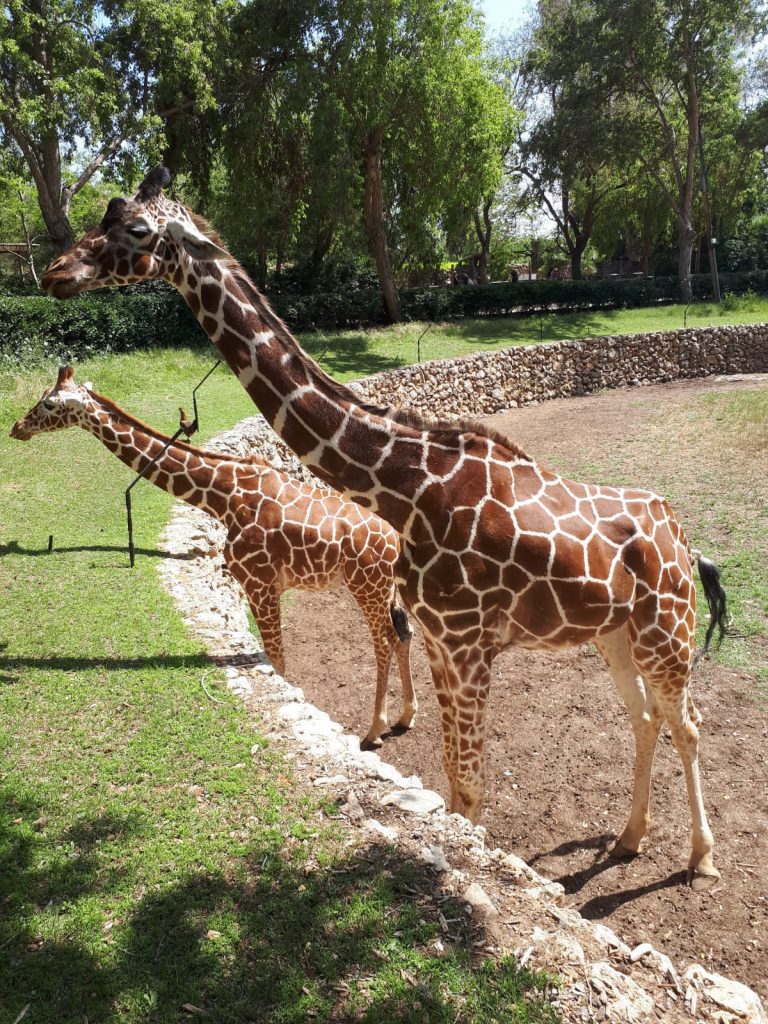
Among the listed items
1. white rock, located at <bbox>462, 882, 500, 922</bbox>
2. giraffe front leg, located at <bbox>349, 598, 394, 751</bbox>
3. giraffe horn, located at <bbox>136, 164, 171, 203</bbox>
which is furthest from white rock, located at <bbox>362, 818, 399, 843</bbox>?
giraffe horn, located at <bbox>136, 164, 171, 203</bbox>

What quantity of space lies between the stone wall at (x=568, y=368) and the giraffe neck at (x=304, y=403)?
14070 millimetres

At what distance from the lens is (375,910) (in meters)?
3.80

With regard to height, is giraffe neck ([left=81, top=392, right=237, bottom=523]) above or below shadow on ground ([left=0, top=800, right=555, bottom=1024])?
above

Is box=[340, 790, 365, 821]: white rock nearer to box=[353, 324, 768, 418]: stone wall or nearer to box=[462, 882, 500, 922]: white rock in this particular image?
box=[462, 882, 500, 922]: white rock

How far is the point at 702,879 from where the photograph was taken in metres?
5.34

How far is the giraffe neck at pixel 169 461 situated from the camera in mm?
7035

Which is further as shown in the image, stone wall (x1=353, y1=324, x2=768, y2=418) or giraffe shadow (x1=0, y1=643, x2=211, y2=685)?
stone wall (x1=353, y1=324, x2=768, y2=418)

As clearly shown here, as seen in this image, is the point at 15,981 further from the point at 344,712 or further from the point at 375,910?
the point at 344,712

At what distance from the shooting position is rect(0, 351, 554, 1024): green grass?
3.35 meters

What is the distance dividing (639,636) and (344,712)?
3.62 meters

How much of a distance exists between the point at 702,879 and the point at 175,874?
3.82 metres

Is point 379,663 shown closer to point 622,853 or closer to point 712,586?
point 622,853

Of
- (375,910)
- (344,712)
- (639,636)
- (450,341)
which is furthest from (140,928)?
(450,341)

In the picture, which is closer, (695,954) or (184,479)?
(695,954)
